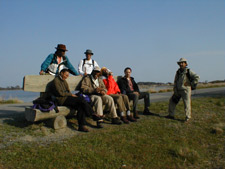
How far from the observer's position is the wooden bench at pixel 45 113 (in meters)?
4.49

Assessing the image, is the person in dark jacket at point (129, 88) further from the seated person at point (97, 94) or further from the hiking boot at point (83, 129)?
the hiking boot at point (83, 129)

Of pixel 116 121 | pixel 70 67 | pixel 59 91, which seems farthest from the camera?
pixel 70 67

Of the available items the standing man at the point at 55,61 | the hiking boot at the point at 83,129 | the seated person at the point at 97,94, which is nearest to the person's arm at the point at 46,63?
the standing man at the point at 55,61

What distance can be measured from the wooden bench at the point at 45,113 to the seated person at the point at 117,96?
2.81 feet

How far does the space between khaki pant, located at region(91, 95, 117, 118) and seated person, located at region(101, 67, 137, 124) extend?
280 millimetres

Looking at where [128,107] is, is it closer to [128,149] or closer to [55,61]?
[128,149]

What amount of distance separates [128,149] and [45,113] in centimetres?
203

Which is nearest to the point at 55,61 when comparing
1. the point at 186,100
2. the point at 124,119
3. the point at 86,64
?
the point at 86,64

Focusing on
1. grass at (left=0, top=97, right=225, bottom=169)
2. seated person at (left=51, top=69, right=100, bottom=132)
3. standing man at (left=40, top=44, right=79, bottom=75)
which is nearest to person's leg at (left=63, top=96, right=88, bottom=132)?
seated person at (left=51, top=69, right=100, bottom=132)

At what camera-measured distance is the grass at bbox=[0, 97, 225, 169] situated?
322cm

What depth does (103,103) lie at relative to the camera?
5.47 m

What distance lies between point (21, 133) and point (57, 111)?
880mm

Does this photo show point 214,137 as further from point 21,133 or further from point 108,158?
point 21,133

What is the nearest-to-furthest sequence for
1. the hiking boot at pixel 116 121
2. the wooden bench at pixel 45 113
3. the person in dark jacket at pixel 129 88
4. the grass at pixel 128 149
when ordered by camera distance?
the grass at pixel 128 149
the wooden bench at pixel 45 113
the hiking boot at pixel 116 121
the person in dark jacket at pixel 129 88
